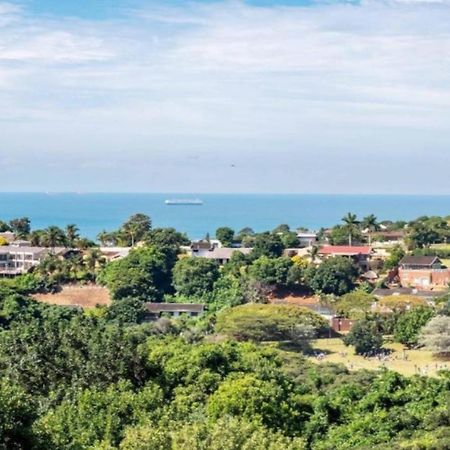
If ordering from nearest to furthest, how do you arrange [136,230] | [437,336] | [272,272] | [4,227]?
[437,336], [272,272], [136,230], [4,227]

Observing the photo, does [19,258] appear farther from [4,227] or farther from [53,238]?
[4,227]

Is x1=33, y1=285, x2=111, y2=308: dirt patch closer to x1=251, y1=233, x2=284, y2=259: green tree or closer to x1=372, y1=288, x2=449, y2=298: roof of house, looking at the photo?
x1=251, y1=233, x2=284, y2=259: green tree

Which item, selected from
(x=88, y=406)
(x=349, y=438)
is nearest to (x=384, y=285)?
(x=349, y=438)

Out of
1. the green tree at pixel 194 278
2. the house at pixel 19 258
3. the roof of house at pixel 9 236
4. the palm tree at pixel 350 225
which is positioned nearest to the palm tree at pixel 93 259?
the house at pixel 19 258

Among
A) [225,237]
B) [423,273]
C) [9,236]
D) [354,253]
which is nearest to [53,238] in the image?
[9,236]

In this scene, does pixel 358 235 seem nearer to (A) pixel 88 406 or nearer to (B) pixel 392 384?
(B) pixel 392 384

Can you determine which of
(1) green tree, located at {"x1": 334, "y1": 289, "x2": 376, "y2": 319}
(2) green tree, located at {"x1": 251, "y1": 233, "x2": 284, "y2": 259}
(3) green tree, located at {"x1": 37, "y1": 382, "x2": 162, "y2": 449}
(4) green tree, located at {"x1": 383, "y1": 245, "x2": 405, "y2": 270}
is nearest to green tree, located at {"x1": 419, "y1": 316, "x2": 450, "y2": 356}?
(1) green tree, located at {"x1": 334, "y1": 289, "x2": 376, "y2": 319}

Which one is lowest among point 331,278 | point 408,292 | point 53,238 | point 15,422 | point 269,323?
point 269,323
